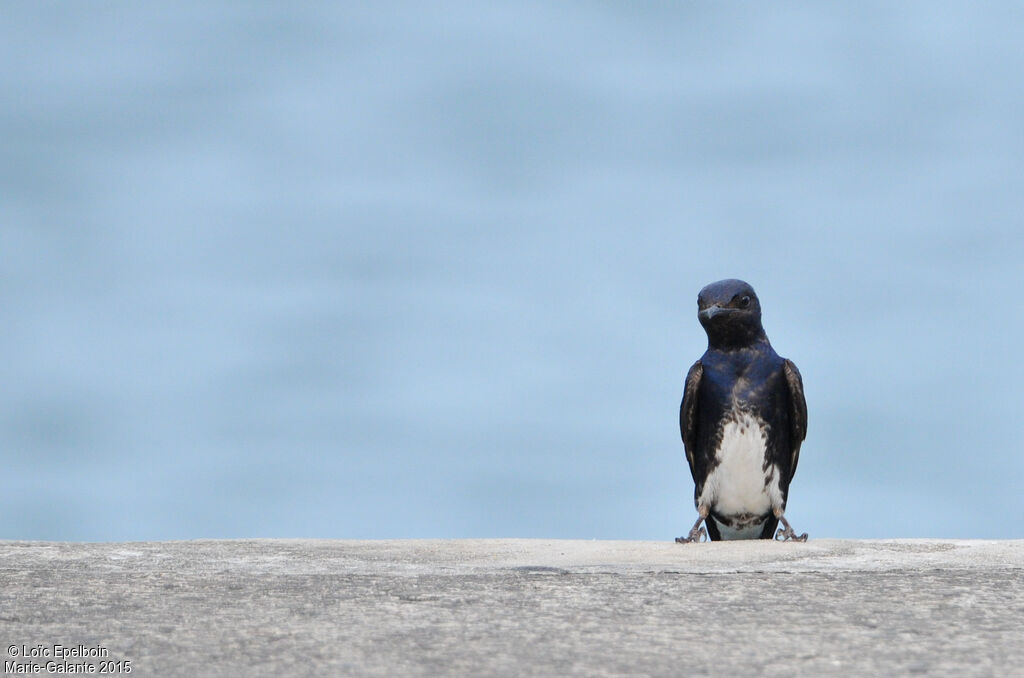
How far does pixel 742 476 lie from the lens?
753 centimetres

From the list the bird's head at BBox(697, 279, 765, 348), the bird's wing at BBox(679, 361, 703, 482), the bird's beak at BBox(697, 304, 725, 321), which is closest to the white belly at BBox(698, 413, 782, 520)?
the bird's wing at BBox(679, 361, 703, 482)

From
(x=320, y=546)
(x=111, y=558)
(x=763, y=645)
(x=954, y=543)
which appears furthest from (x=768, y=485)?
(x=763, y=645)

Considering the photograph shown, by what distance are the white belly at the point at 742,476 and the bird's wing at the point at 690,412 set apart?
200 mm

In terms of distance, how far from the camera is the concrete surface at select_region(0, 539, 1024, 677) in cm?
320

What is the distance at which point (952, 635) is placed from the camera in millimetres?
3502

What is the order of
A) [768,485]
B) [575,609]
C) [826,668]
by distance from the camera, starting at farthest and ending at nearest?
[768,485]
[575,609]
[826,668]

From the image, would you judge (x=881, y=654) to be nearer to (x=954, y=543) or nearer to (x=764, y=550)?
(x=764, y=550)

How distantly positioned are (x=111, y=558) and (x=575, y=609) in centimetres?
→ 297

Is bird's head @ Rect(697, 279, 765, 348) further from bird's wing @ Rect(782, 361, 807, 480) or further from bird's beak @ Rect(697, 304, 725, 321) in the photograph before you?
bird's wing @ Rect(782, 361, 807, 480)

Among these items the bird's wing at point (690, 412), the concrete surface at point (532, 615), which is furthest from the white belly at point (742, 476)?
the concrete surface at point (532, 615)

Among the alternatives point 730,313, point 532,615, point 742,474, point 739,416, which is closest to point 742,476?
point 742,474

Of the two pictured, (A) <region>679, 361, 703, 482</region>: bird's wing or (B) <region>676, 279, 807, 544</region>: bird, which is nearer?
(B) <region>676, 279, 807, 544</region>: bird

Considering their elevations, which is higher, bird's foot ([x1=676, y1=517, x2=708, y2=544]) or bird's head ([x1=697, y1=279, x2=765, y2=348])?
bird's head ([x1=697, y1=279, x2=765, y2=348])

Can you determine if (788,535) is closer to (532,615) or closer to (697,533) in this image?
(697,533)
